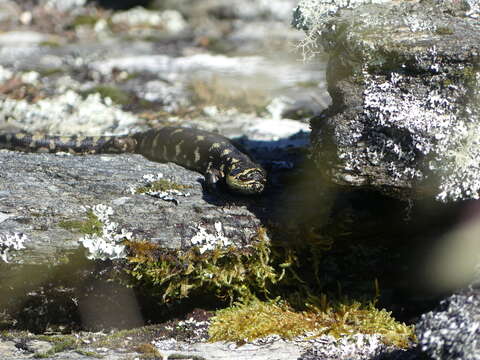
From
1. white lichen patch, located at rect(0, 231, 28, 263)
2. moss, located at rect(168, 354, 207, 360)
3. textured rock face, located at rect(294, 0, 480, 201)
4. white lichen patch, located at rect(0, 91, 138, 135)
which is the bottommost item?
moss, located at rect(168, 354, 207, 360)

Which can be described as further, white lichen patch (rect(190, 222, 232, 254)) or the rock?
white lichen patch (rect(190, 222, 232, 254))

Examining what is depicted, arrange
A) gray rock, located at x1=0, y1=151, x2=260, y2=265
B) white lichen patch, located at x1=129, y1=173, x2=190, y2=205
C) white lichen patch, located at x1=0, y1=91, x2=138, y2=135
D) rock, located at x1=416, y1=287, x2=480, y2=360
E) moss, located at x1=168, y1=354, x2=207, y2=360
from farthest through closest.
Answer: white lichen patch, located at x1=0, y1=91, x2=138, y2=135
white lichen patch, located at x1=129, y1=173, x2=190, y2=205
gray rock, located at x1=0, y1=151, x2=260, y2=265
moss, located at x1=168, y1=354, x2=207, y2=360
rock, located at x1=416, y1=287, x2=480, y2=360

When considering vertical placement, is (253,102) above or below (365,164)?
below

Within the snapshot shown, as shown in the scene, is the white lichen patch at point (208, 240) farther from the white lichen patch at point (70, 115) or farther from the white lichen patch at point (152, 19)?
the white lichen patch at point (152, 19)

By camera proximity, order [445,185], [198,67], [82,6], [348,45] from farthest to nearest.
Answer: [82,6] < [198,67] < [348,45] < [445,185]

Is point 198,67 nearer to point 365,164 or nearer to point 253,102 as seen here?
point 253,102

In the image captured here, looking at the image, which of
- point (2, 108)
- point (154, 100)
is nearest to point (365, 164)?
point (154, 100)

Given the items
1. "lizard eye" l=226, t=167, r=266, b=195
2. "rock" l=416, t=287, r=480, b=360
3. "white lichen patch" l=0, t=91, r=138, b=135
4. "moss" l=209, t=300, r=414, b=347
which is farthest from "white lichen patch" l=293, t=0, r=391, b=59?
"white lichen patch" l=0, t=91, r=138, b=135

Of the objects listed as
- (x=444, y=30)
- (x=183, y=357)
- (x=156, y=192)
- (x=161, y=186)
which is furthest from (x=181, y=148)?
(x=444, y=30)

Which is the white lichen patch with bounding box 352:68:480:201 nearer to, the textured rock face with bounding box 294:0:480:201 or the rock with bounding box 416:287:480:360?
the textured rock face with bounding box 294:0:480:201
